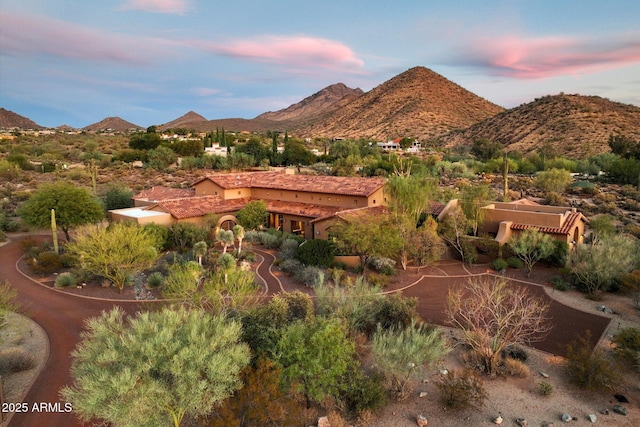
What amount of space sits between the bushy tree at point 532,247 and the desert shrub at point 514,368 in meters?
10.4

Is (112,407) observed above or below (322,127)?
below

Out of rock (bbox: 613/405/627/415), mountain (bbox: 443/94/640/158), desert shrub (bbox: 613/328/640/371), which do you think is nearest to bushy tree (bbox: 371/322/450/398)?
rock (bbox: 613/405/627/415)

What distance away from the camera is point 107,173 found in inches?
2381

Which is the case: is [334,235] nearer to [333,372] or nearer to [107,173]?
[333,372]

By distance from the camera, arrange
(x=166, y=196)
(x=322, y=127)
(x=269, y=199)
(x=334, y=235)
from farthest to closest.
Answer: (x=322, y=127) < (x=166, y=196) < (x=269, y=199) < (x=334, y=235)

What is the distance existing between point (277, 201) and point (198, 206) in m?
6.48

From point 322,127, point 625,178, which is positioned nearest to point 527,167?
point 625,178

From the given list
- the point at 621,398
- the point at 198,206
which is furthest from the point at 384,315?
the point at 198,206

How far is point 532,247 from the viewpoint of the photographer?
2309cm

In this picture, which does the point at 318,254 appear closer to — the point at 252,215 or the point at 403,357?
the point at 252,215

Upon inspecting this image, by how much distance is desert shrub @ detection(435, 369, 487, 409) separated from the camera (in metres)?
11.7

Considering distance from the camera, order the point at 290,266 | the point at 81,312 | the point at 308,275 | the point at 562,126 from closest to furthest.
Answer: the point at 81,312 < the point at 308,275 < the point at 290,266 < the point at 562,126

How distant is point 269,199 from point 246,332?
24288 mm

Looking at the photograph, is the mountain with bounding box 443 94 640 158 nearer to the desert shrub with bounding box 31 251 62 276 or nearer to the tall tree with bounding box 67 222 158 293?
the tall tree with bounding box 67 222 158 293
